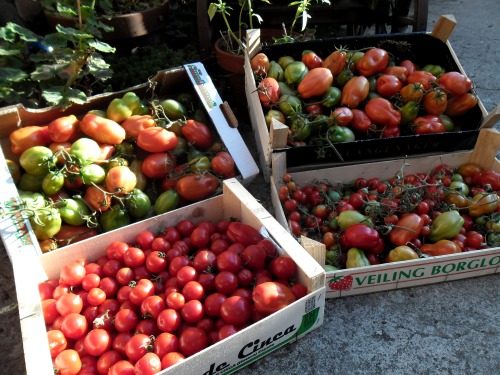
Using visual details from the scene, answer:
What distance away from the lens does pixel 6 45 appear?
217cm

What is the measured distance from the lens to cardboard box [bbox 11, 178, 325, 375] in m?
1.29

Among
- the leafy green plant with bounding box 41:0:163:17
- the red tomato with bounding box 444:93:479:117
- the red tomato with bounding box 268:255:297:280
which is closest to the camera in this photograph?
the red tomato with bounding box 268:255:297:280

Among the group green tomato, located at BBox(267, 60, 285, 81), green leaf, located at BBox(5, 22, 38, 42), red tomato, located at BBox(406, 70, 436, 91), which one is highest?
green leaf, located at BBox(5, 22, 38, 42)

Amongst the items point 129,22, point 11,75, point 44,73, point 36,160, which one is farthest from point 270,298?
point 129,22

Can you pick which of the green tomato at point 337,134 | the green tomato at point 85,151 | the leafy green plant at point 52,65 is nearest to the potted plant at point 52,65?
the leafy green plant at point 52,65

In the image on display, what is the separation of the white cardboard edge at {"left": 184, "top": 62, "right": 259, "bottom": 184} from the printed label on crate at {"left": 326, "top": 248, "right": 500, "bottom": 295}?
692 mm

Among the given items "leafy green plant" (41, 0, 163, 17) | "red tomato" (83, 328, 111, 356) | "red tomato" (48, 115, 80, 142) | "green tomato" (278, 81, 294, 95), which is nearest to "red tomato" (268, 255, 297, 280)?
Answer: "red tomato" (83, 328, 111, 356)

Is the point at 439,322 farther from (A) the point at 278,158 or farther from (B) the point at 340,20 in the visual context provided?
(B) the point at 340,20

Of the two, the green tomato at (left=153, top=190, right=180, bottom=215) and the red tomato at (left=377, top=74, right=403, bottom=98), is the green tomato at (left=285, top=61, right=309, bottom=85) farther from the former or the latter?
the green tomato at (left=153, top=190, right=180, bottom=215)

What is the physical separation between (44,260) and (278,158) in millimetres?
1049

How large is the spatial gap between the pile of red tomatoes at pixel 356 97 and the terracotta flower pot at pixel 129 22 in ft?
3.28

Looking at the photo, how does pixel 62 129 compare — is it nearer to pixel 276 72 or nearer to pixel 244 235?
pixel 244 235

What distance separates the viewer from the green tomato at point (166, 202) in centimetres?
199

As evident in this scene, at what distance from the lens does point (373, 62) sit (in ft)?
7.48
